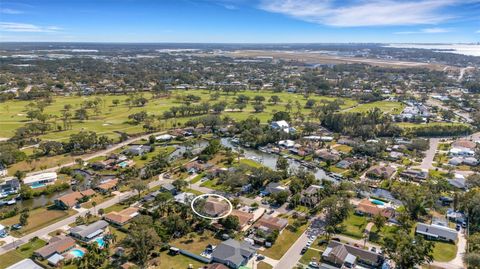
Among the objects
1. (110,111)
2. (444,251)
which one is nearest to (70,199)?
(444,251)

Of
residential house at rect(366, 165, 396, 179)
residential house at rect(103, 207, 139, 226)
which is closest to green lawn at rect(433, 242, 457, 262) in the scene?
residential house at rect(366, 165, 396, 179)

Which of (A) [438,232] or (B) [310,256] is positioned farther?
(A) [438,232]

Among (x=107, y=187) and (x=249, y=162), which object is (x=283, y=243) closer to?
(x=249, y=162)

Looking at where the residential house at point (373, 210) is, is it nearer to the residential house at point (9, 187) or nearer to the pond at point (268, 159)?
the pond at point (268, 159)

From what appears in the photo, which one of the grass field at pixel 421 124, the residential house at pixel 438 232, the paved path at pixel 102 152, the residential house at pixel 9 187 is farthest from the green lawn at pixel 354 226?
the grass field at pixel 421 124

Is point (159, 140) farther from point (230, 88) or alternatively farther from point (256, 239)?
point (230, 88)

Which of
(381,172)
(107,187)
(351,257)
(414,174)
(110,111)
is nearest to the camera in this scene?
(351,257)

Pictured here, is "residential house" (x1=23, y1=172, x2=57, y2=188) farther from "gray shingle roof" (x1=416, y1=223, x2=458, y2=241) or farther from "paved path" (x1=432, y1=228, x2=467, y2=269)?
"paved path" (x1=432, y1=228, x2=467, y2=269)
